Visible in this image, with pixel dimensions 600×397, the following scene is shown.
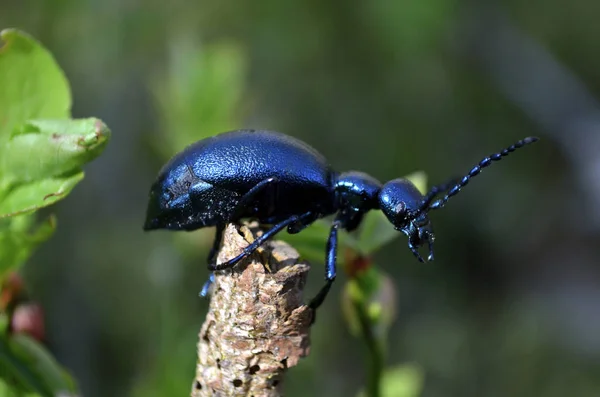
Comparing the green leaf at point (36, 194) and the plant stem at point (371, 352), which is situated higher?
the green leaf at point (36, 194)

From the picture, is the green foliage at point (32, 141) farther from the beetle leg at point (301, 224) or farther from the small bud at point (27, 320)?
the beetle leg at point (301, 224)

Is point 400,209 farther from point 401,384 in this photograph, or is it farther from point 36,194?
point 36,194

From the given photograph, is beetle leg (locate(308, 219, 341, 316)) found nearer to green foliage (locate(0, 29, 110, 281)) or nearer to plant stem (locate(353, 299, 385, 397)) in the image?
plant stem (locate(353, 299, 385, 397))

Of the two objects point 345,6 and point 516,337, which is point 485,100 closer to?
point 345,6

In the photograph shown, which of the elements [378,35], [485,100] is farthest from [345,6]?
[485,100]

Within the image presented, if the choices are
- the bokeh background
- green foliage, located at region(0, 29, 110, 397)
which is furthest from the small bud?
the bokeh background

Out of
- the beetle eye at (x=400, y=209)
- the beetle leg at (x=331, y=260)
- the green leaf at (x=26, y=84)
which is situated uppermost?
the green leaf at (x=26, y=84)

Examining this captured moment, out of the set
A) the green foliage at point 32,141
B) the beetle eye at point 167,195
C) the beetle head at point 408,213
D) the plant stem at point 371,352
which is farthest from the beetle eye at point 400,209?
the green foliage at point 32,141
